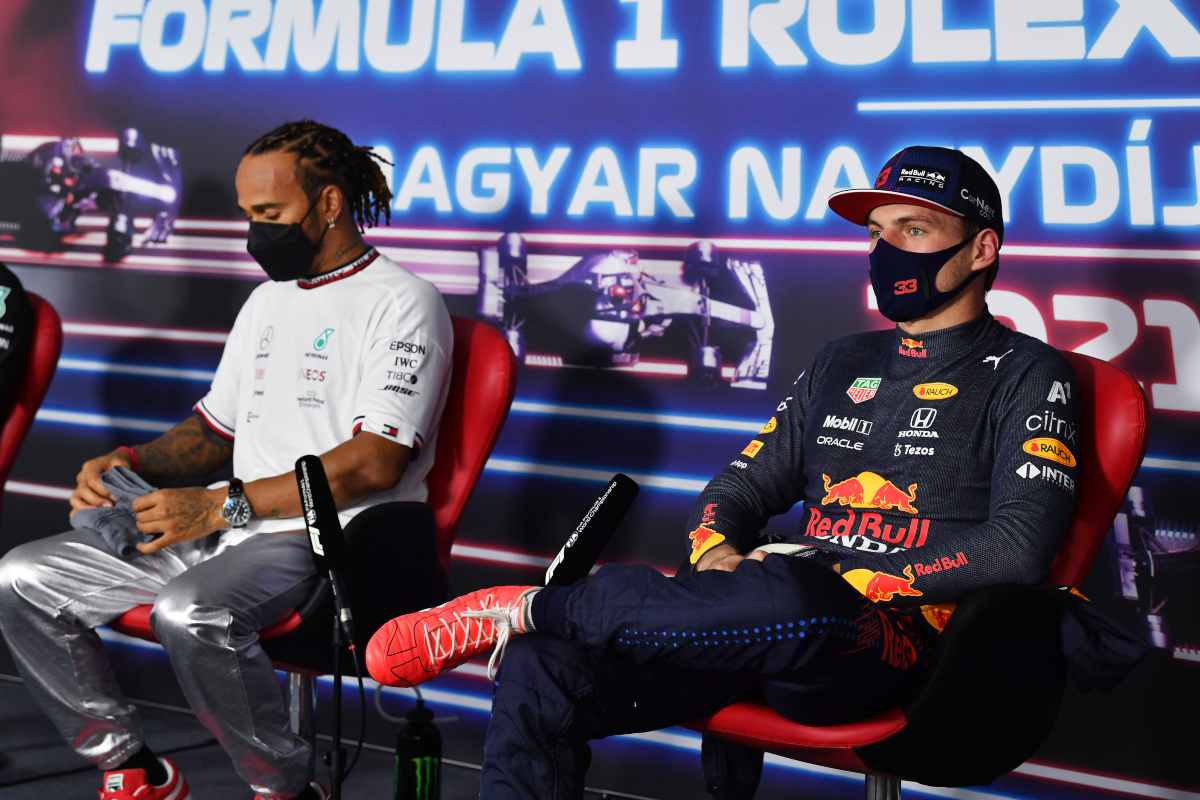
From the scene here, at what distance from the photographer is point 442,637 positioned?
1.72 metres

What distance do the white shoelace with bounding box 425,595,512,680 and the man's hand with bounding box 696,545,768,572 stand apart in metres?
0.38

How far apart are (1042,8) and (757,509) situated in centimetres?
141

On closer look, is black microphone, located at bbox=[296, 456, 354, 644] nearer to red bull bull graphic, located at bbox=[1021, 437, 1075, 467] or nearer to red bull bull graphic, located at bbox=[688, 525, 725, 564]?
red bull bull graphic, located at bbox=[688, 525, 725, 564]

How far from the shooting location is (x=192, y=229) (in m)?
3.50

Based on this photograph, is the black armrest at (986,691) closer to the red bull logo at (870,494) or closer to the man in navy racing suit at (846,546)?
the man in navy racing suit at (846,546)

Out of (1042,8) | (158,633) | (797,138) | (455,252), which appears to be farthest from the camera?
(455,252)

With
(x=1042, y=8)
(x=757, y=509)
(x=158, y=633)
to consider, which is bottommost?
(x=158, y=633)

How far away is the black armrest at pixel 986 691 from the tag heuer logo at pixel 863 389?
0.58 meters

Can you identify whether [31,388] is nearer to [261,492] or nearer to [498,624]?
[261,492]

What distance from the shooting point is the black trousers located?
5.35ft

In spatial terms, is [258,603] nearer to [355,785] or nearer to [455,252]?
[355,785]

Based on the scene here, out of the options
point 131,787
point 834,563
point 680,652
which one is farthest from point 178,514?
point 834,563

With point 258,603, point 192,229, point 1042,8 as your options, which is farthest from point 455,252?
point 1042,8

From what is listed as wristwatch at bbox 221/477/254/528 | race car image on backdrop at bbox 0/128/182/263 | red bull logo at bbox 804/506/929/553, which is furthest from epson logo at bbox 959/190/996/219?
race car image on backdrop at bbox 0/128/182/263
